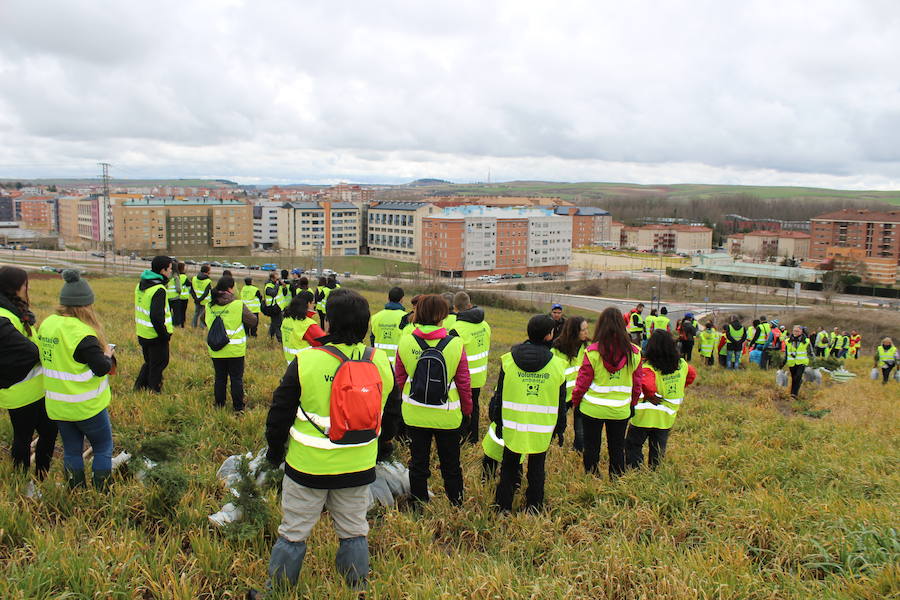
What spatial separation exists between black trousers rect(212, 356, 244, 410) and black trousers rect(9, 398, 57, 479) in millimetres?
2457

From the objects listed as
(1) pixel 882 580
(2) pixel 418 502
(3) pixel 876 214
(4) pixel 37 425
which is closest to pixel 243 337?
(4) pixel 37 425

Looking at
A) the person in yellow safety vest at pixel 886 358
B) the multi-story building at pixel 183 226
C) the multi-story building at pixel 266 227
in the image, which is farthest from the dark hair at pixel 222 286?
the multi-story building at pixel 266 227

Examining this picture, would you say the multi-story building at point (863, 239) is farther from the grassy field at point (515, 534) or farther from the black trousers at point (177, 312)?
the grassy field at point (515, 534)

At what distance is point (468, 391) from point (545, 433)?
0.73 metres

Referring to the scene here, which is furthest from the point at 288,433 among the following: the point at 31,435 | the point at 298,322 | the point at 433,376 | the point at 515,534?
the point at 298,322

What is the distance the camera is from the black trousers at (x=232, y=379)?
24.4 ft

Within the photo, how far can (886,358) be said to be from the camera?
665 inches

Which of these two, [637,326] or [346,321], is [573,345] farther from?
[637,326]

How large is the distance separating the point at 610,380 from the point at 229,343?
4.49 metres

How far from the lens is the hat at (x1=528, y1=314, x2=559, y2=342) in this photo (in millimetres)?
4992

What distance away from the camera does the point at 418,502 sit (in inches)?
204

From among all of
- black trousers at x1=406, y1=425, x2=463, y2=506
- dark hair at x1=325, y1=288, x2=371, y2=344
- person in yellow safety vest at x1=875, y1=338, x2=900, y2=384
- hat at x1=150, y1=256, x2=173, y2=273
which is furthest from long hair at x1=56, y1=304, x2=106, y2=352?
person in yellow safety vest at x1=875, y1=338, x2=900, y2=384

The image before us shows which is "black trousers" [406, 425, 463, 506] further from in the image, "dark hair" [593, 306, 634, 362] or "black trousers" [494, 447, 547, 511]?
"dark hair" [593, 306, 634, 362]

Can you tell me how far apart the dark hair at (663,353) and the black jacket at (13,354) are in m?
5.59
